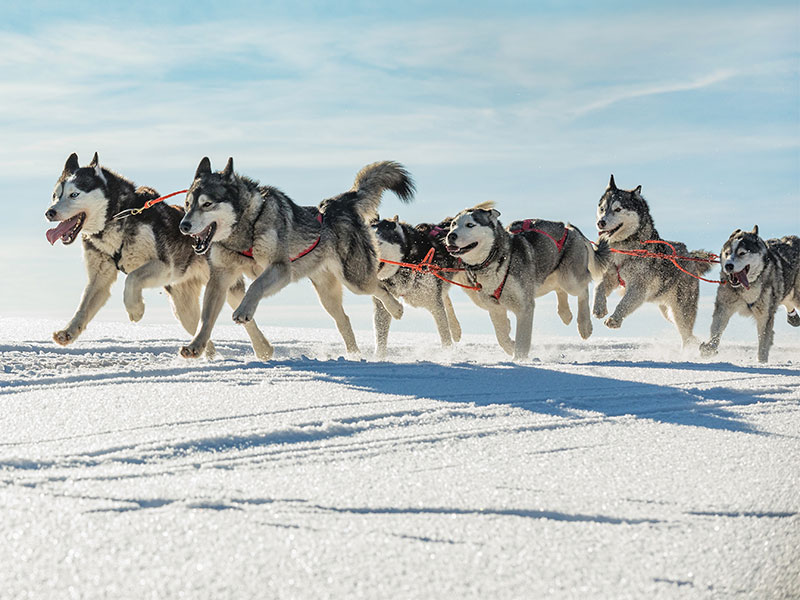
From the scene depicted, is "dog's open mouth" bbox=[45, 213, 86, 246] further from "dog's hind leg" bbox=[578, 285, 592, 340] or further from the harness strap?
"dog's hind leg" bbox=[578, 285, 592, 340]

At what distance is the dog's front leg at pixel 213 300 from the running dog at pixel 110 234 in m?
0.48

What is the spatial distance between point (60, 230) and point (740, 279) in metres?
5.75

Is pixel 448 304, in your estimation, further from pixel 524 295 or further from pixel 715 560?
pixel 715 560

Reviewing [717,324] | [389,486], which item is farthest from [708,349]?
[389,486]

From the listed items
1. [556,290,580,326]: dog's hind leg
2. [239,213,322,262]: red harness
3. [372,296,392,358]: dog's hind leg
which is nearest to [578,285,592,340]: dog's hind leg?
[556,290,580,326]: dog's hind leg

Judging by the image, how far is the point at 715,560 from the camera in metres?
1.93

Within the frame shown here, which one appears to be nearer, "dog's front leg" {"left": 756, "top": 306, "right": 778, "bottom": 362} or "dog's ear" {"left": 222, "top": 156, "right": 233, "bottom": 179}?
"dog's ear" {"left": 222, "top": 156, "right": 233, "bottom": 179}

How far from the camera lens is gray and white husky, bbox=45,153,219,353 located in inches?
234

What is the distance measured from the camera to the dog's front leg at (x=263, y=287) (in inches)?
212

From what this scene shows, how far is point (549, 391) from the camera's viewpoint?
454 cm

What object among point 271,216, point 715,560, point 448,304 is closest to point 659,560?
point 715,560

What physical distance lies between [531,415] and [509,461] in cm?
96

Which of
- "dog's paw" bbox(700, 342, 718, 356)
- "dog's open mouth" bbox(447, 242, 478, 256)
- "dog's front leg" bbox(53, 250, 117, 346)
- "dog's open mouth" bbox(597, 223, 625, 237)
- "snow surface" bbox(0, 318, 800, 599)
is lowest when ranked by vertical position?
"snow surface" bbox(0, 318, 800, 599)

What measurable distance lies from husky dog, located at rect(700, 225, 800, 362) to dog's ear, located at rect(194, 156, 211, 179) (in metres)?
4.65
